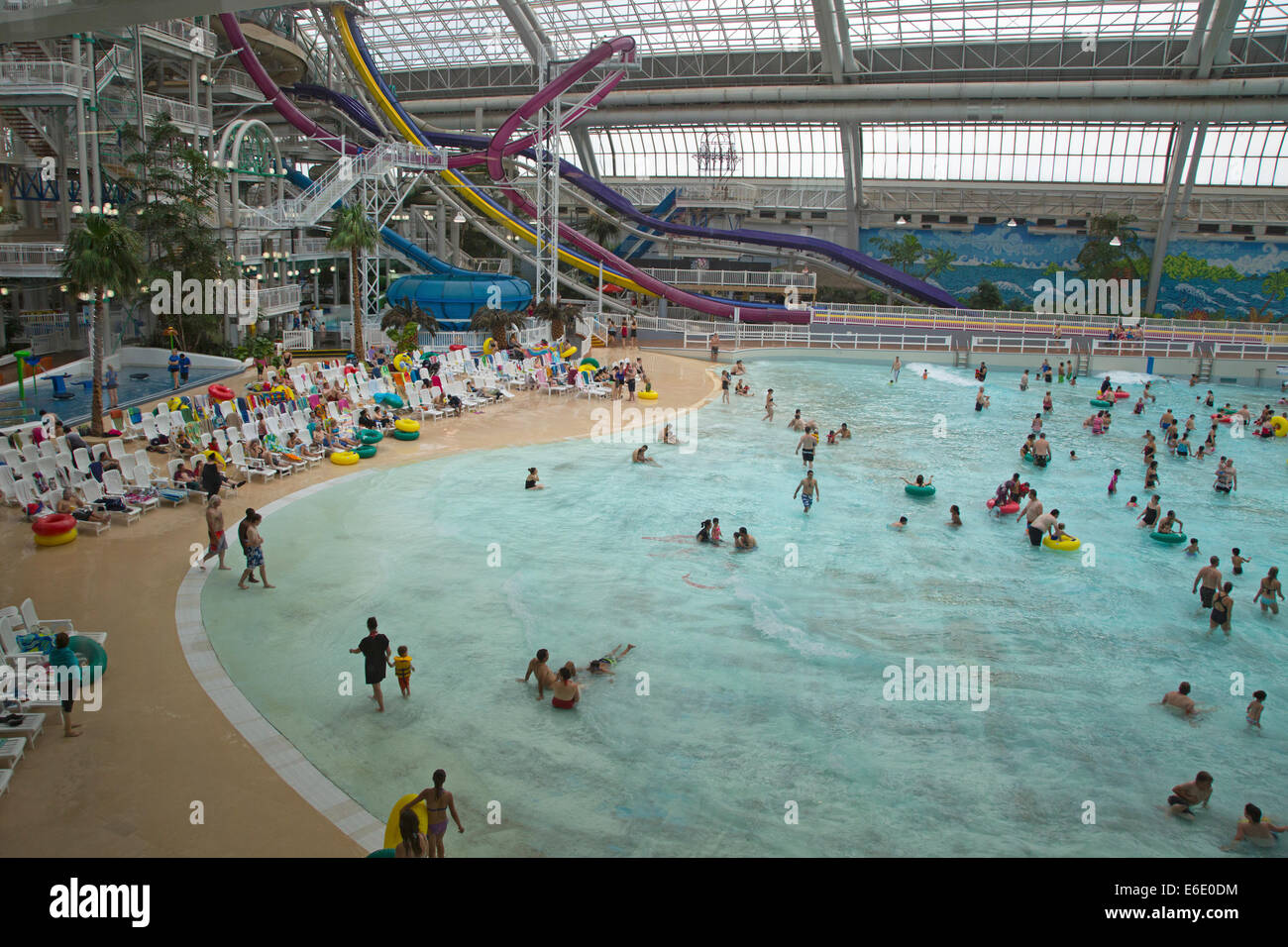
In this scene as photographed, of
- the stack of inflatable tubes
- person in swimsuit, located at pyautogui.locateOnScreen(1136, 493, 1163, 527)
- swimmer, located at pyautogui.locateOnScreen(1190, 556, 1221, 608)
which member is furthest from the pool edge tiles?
person in swimsuit, located at pyautogui.locateOnScreen(1136, 493, 1163, 527)

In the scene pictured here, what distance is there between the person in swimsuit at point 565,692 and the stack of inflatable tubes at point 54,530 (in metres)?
7.97

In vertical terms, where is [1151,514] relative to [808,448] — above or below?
below

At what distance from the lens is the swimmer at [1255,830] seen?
8.73 m

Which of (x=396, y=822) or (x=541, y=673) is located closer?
(x=396, y=822)

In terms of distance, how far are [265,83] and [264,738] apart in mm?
35763

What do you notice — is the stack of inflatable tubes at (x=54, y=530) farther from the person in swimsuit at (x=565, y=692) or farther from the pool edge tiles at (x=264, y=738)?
the person in swimsuit at (x=565, y=692)

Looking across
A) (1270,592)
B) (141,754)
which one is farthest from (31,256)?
(1270,592)

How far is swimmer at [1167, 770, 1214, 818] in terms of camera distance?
9.34 metres

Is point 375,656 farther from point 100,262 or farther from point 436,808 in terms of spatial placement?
point 100,262

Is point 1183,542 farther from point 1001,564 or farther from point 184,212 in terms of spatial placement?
point 184,212

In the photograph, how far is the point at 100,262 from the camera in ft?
58.7

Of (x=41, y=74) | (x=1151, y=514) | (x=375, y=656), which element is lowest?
(x=1151, y=514)

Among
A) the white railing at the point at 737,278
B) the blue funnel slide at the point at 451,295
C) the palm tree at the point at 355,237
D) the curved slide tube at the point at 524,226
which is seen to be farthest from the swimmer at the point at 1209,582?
the white railing at the point at 737,278

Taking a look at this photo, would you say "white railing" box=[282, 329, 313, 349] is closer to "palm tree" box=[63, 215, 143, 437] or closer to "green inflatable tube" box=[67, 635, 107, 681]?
"palm tree" box=[63, 215, 143, 437]
